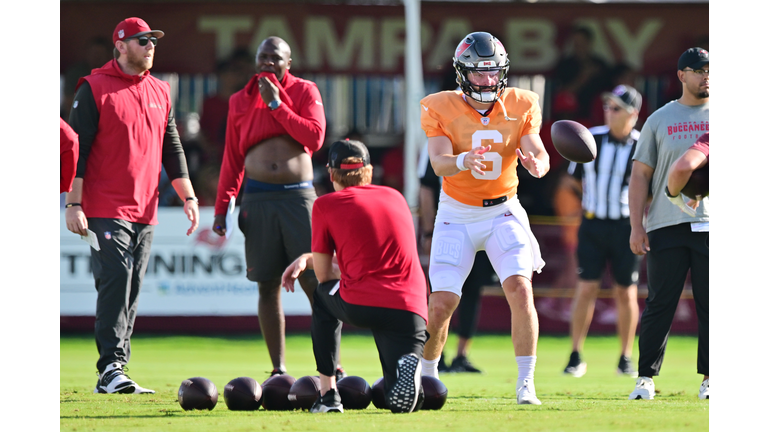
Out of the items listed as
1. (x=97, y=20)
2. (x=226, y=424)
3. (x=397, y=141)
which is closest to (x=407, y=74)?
(x=397, y=141)

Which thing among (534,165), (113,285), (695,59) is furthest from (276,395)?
(695,59)

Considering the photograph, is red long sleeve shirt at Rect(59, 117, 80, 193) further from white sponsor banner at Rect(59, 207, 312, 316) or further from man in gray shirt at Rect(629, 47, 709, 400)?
white sponsor banner at Rect(59, 207, 312, 316)

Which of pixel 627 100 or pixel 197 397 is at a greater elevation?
pixel 627 100

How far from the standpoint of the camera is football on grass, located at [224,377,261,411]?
5.09m

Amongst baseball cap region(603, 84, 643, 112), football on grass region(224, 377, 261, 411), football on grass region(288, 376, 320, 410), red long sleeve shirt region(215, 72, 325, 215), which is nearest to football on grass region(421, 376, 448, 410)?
football on grass region(288, 376, 320, 410)

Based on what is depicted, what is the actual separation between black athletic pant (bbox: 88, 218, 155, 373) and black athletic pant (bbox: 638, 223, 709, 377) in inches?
120

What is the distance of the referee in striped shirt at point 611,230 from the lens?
7.65 metres

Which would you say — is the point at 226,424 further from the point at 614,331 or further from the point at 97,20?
the point at 97,20

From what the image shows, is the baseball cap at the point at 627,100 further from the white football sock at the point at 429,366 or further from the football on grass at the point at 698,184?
the white football sock at the point at 429,366

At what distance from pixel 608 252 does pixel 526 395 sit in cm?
288

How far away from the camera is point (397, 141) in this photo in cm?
1134

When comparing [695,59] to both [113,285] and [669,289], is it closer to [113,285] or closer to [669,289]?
[669,289]

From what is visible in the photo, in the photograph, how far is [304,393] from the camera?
5.05 m

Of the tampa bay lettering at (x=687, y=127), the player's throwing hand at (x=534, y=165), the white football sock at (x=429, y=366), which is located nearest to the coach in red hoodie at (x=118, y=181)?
the white football sock at (x=429, y=366)
